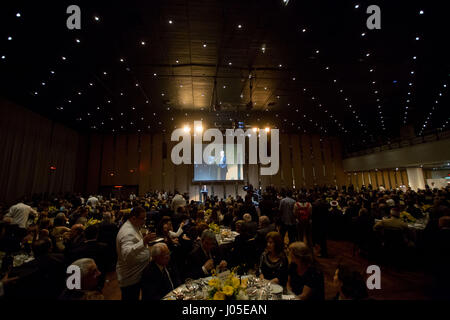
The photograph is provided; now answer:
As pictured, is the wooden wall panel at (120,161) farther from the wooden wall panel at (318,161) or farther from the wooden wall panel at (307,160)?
the wooden wall panel at (318,161)

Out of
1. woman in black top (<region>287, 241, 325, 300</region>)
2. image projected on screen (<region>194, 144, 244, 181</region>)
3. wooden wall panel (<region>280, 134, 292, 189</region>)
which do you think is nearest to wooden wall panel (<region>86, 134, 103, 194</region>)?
image projected on screen (<region>194, 144, 244, 181</region>)

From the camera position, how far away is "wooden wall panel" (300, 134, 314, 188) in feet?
58.3

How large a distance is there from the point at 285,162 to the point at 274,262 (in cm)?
1627

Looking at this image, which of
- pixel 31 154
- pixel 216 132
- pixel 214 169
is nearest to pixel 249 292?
pixel 214 169

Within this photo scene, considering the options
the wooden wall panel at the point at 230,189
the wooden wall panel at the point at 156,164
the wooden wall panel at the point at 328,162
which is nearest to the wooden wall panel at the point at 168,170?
the wooden wall panel at the point at 156,164

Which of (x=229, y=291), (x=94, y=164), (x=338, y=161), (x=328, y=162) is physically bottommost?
(x=229, y=291)

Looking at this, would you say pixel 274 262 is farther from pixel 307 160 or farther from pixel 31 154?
pixel 307 160

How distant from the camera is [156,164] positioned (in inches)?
666

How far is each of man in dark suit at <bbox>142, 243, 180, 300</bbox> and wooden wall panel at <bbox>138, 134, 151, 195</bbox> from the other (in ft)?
51.2

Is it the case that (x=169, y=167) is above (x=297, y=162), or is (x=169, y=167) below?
below

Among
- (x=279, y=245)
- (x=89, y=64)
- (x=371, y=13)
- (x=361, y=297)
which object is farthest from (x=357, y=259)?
(x=89, y=64)

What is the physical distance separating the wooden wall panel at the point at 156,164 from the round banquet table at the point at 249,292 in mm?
15507

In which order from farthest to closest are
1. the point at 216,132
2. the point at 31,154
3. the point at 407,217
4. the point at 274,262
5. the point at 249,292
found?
the point at 216,132, the point at 31,154, the point at 407,217, the point at 274,262, the point at 249,292
